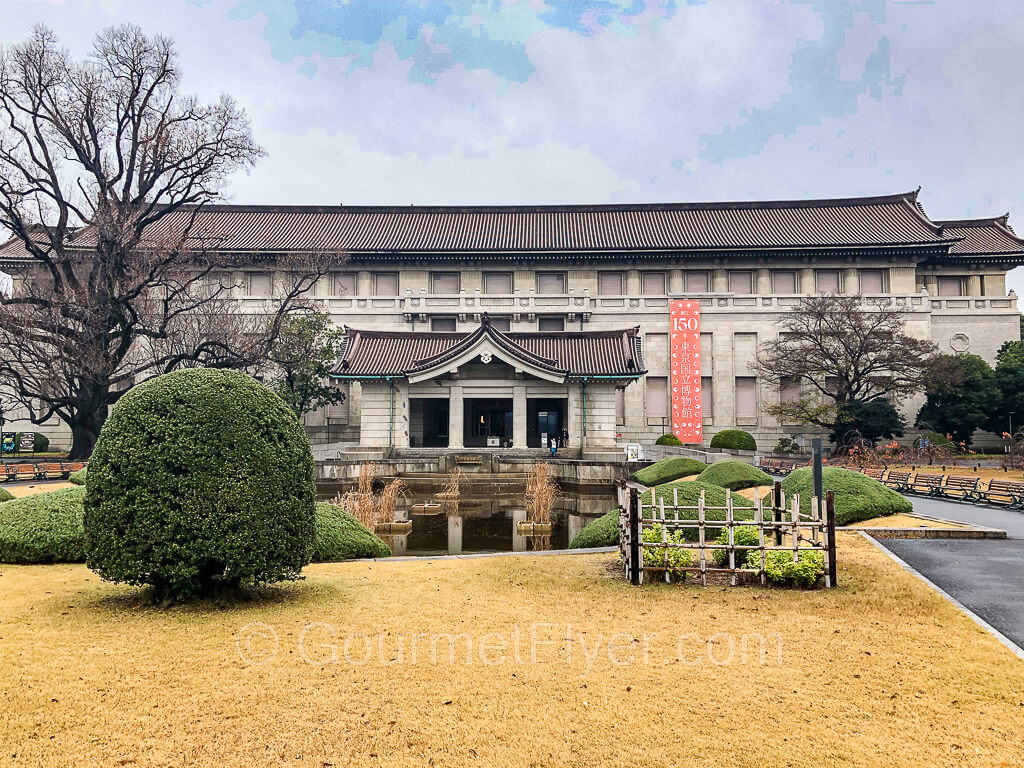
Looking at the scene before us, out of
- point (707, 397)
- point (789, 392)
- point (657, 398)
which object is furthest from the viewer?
point (707, 397)

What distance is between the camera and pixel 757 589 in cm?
809

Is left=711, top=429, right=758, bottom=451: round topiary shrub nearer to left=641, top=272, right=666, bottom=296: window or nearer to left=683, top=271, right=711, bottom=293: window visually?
left=683, top=271, right=711, bottom=293: window

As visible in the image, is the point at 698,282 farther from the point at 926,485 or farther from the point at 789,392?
the point at 926,485

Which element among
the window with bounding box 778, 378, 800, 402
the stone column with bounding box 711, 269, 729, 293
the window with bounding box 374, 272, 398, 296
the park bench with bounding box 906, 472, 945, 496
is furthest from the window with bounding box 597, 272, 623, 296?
the park bench with bounding box 906, 472, 945, 496

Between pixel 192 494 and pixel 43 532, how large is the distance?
4586 mm

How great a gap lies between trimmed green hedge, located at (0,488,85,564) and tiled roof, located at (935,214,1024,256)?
43.6 m

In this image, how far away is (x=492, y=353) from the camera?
89.0 ft

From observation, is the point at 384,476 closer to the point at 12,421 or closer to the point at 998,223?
the point at 12,421

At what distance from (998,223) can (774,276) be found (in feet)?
49.8

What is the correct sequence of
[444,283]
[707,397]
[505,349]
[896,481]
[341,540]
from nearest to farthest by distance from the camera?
[341,540] < [896,481] < [505,349] < [707,397] < [444,283]

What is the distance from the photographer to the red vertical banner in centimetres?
3641

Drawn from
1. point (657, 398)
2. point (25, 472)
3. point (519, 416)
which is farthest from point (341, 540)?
point (657, 398)

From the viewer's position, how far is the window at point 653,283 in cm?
3962

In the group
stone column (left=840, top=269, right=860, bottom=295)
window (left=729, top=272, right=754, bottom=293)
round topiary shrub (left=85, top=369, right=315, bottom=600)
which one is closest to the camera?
round topiary shrub (left=85, top=369, right=315, bottom=600)
